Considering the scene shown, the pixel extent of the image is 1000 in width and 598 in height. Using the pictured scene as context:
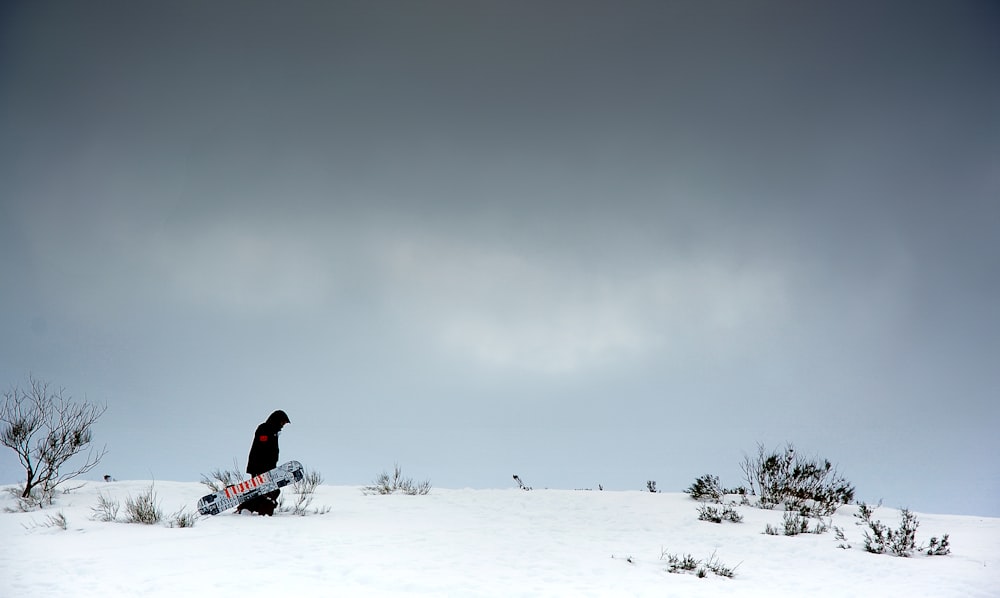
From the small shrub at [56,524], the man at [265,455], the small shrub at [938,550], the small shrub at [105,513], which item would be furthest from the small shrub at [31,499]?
the small shrub at [938,550]

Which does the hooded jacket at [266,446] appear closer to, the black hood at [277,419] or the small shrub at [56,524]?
the black hood at [277,419]

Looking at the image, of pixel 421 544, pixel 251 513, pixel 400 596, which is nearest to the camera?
pixel 400 596

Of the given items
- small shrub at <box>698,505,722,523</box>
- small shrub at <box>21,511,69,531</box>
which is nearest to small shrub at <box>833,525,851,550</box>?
small shrub at <box>698,505,722,523</box>

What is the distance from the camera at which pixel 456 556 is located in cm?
897

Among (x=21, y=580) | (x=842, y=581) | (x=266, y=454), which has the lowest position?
(x=21, y=580)

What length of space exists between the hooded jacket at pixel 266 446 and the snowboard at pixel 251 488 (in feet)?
0.86

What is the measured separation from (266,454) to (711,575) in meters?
8.86

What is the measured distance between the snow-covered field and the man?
0.43 metres

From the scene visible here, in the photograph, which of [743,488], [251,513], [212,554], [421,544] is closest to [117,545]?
[212,554]

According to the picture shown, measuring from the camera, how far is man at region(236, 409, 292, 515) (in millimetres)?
12352

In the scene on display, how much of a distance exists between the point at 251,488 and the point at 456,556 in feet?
17.9

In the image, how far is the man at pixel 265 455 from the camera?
12.4 meters

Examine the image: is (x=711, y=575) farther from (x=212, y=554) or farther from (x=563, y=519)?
(x=212, y=554)

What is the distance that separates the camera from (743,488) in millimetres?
17062
